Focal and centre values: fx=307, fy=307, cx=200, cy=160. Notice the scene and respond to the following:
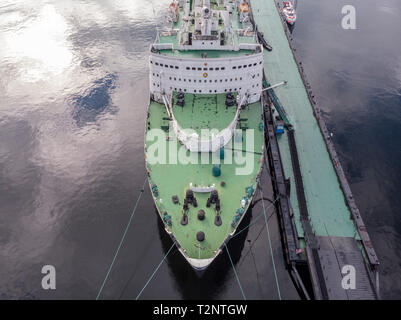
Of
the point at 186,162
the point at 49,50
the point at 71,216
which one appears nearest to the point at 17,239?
the point at 71,216

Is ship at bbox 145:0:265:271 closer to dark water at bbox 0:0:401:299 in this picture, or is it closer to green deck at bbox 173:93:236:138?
green deck at bbox 173:93:236:138

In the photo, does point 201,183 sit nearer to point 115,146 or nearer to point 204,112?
point 204,112

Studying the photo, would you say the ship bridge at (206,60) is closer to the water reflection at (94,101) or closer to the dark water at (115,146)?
the dark water at (115,146)

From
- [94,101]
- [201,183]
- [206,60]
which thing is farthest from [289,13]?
[201,183]

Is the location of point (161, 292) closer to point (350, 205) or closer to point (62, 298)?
point (62, 298)

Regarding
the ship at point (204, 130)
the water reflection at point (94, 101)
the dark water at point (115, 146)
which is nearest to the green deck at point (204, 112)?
the ship at point (204, 130)
